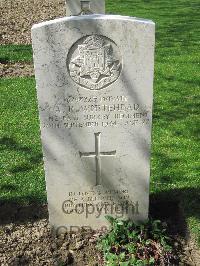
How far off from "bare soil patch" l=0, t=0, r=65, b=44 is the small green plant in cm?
820

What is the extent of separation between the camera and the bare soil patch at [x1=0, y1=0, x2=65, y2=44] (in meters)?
11.9

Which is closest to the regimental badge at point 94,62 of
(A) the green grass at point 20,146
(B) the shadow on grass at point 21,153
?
(A) the green grass at point 20,146

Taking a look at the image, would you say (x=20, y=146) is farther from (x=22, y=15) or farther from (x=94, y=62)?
(x=22, y=15)

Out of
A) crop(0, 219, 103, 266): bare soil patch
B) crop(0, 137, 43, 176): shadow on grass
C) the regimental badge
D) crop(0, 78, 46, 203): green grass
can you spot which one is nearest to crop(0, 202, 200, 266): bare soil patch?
crop(0, 219, 103, 266): bare soil patch

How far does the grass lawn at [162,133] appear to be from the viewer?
488 cm

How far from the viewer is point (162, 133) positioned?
6.30 meters

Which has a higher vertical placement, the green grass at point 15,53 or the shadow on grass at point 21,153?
the green grass at point 15,53

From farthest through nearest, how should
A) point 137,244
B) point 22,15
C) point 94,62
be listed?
point 22,15 < point 137,244 < point 94,62

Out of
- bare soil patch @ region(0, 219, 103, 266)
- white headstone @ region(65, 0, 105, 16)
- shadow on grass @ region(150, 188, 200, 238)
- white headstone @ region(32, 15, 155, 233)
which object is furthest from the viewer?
white headstone @ region(65, 0, 105, 16)

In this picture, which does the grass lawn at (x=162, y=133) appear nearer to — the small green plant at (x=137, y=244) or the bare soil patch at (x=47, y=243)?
the bare soil patch at (x=47, y=243)

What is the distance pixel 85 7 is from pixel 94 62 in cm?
746

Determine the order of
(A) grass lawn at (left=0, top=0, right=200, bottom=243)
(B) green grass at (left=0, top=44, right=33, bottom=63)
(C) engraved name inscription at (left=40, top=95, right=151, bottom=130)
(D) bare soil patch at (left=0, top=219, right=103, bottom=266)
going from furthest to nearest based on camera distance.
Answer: (B) green grass at (left=0, top=44, right=33, bottom=63) → (A) grass lawn at (left=0, top=0, right=200, bottom=243) → (D) bare soil patch at (left=0, top=219, right=103, bottom=266) → (C) engraved name inscription at (left=40, top=95, right=151, bottom=130)

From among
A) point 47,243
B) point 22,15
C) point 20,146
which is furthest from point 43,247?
point 22,15

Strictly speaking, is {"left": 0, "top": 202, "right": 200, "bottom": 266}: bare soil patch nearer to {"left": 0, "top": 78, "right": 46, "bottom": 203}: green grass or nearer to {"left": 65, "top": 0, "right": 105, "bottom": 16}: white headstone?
{"left": 0, "top": 78, "right": 46, "bottom": 203}: green grass
